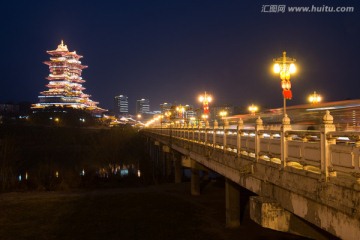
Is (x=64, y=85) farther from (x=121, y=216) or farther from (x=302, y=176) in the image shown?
(x=302, y=176)

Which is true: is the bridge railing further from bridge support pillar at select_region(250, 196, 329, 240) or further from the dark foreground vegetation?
the dark foreground vegetation

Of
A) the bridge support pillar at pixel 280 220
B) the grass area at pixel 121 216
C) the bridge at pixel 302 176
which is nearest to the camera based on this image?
the bridge at pixel 302 176

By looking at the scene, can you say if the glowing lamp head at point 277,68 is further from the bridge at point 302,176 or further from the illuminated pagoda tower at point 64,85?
the illuminated pagoda tower at point 64,85

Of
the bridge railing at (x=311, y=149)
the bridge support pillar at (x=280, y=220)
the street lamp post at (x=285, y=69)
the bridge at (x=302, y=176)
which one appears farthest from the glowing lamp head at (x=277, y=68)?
the bridge support pillar at (x=280, y=220)

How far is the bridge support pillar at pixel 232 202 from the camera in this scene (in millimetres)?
18797

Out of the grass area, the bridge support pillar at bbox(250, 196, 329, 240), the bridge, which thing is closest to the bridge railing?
the bridge

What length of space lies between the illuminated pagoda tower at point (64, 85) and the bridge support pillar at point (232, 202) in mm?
116278

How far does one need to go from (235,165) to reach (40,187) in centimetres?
2481

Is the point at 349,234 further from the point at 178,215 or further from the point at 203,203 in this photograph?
the point at 203,203

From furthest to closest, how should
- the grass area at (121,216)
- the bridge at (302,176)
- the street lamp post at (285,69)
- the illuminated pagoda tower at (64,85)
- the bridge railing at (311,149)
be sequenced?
the illuminated pagoda tower at (64,85), the grass area at (121,216), the street lamp post at (285,69), the bridge railing at (311,149), the bridge at (302,176)

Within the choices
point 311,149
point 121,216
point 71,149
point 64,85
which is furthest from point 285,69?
point 64,85

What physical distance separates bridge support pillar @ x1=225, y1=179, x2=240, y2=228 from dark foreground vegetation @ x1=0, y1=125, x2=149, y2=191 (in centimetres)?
3196

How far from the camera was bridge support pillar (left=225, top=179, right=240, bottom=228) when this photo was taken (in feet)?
61.7

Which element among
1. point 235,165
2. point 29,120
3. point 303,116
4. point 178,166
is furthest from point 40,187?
point 29,120
